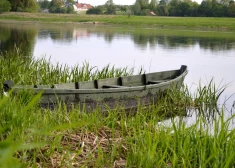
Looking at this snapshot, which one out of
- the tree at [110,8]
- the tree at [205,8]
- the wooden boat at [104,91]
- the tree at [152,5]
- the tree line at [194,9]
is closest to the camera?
the wooden boat at [104,91]

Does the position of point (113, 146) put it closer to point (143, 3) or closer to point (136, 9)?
point (136, 9)

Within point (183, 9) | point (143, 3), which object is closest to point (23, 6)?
point (183, 9)

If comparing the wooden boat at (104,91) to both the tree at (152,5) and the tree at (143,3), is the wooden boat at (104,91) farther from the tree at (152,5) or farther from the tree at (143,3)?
the tree at (143,3)

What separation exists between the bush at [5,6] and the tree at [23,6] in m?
3.54

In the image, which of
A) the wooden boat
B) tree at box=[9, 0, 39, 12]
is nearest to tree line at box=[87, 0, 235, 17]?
tree at box=[9, 0, 39, 12]

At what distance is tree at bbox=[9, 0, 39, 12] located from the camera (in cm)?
6312

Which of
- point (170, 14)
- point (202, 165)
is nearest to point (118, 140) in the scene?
point (202, 165)

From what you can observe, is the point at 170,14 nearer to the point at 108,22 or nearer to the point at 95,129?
the point at 108,22

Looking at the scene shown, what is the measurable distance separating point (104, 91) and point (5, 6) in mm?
54160

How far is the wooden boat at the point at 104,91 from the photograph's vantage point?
7.29 m

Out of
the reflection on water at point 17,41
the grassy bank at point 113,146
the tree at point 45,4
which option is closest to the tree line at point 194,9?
the tree at point 45,4

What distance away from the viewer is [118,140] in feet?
12.5

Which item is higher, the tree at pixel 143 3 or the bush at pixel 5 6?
the tree at pixel 143 3

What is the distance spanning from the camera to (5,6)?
58.7 meters
